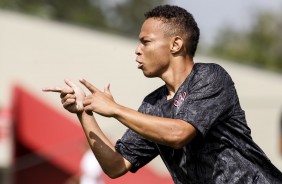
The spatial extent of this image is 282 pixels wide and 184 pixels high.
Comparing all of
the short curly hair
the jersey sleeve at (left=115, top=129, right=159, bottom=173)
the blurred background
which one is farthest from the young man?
the blurred background

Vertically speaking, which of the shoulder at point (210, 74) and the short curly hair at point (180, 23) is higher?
the short curly hair at point (180, 23)

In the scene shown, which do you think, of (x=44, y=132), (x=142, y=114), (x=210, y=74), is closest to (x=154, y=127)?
(x=142, y=114)

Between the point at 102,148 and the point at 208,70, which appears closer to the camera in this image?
the point at 208,70

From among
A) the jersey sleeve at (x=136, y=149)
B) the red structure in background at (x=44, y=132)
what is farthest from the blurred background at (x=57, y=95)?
the jersey sleeve at (x=136, y=149)

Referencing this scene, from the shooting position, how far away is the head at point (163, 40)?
583 cm

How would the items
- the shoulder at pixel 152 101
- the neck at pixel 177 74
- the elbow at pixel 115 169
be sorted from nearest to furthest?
the neck at pixel 177 74
the shoulder at pixel 152 101
the elbow at pixel 115 169

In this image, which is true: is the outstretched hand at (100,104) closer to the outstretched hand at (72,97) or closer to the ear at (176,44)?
the outstretched hand at (72,97)

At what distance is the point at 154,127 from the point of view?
5336 mm

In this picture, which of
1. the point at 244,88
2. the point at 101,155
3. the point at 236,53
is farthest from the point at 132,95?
the point at 236,53

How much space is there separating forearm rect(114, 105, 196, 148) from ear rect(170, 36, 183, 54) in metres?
0.67

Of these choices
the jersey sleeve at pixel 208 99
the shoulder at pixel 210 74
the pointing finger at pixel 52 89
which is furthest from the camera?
the pointing finger at pixel 52 89

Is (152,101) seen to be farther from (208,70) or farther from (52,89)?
(52,89)

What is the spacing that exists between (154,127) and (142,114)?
0.39 feet

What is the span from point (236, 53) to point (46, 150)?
21.7m
